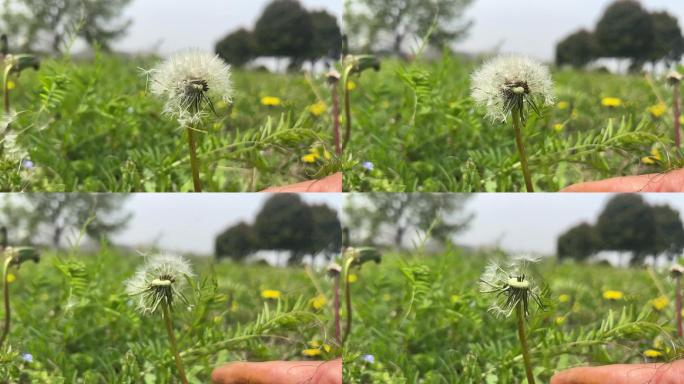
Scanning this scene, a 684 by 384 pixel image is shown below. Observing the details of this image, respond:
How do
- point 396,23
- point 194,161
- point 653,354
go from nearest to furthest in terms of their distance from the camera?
1. point 194,161
2. point 653,354
3. point 396,23

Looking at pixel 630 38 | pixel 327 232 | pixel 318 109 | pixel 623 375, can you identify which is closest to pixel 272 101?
pixel 318 109

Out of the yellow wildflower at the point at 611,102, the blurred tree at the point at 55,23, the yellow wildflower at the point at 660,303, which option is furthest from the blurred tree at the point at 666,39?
the blurred tree at the point at 55,23

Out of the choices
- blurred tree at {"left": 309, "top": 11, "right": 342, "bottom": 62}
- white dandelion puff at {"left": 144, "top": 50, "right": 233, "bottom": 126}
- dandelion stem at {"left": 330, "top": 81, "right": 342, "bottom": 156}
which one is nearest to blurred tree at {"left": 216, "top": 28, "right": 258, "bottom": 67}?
white dandelion puff at {"left": 144, "top": 50, "right": 233, "bottom": 126}

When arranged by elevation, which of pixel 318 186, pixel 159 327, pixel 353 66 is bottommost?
pixel 159 327

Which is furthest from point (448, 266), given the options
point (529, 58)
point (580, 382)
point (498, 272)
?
point (529, 58)

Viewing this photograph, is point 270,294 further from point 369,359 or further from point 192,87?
point 192,87
